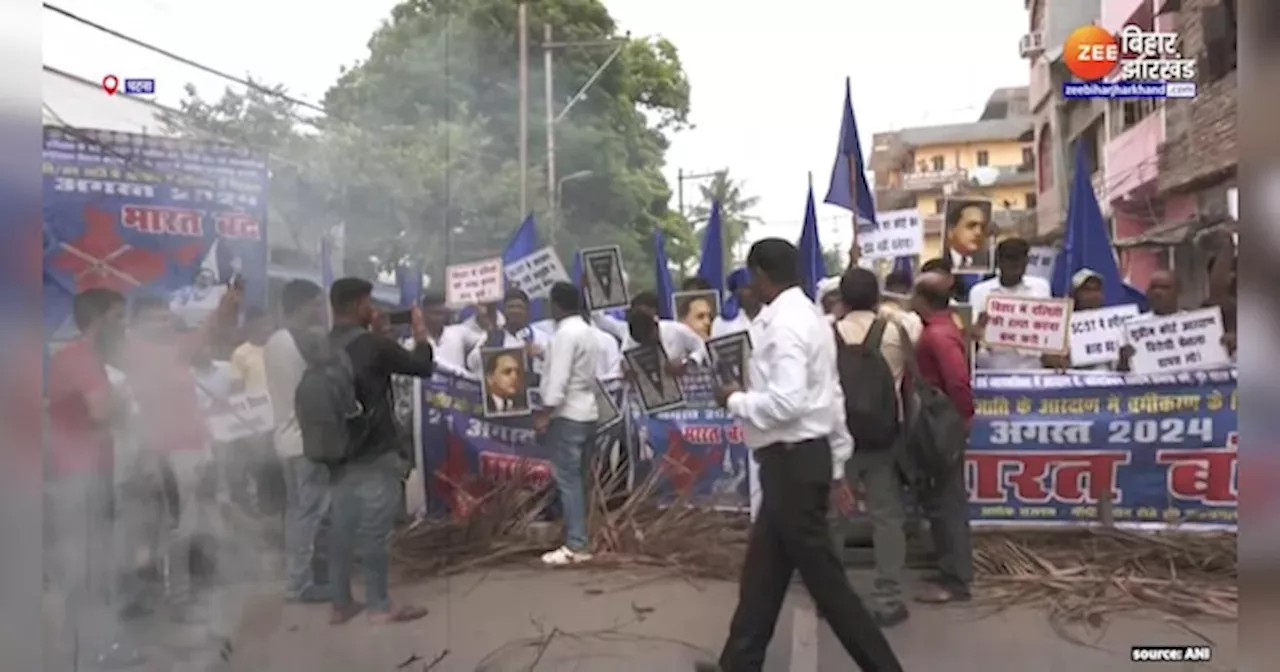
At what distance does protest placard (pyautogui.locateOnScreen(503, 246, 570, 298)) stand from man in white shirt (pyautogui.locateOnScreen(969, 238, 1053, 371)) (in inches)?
57.2

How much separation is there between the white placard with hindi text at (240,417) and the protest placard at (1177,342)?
2.91 metres

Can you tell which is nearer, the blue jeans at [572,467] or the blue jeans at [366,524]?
the blue jeans at [366,524]

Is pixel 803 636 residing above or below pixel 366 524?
below

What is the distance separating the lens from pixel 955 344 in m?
4.41

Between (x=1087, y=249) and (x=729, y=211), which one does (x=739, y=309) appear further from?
(x=1087, y=249)

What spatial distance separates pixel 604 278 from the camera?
4.38 meters

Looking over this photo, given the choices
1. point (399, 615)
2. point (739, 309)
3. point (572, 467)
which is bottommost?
point (399, 615)

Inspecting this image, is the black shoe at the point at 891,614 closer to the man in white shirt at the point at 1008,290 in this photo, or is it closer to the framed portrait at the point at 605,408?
the man in white shirt at the point at 1008,290

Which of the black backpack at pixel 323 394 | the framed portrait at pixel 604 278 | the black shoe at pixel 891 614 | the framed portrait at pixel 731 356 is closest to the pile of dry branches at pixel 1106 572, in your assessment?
the black shoe at pixel 891 614

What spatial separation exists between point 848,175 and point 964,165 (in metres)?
0.39

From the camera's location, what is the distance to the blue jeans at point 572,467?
4.49 m

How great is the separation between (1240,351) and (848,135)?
1381mm

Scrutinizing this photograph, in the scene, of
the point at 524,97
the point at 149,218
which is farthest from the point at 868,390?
the point at 149,218

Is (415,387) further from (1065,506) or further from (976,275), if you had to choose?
(1065,506)
